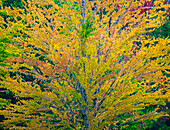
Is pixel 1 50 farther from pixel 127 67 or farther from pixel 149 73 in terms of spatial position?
pixel 149 73

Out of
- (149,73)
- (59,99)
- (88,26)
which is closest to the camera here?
(88,26)

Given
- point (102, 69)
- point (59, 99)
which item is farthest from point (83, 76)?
point (59, 99)

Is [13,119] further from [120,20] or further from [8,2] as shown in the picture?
[8,2]

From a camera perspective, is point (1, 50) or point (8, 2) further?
point (8, 2)

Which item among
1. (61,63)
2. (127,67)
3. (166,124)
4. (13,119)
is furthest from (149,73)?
(166,124)

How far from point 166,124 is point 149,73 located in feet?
16.2

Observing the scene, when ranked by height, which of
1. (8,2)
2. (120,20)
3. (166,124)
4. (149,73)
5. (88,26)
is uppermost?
(8,2)

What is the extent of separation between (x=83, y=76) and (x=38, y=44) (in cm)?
143

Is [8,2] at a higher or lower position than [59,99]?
higher

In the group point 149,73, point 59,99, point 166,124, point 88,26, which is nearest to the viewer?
point 88,26

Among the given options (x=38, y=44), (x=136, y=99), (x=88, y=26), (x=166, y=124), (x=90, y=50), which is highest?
(x=38, y=44)

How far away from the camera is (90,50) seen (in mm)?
2182

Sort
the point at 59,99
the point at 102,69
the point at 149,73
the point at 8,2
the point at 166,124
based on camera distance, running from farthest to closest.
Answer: the point at 8,2 → the point at 166,124 → the point at 59,99 → the point at 149,73 → the point at 102,69

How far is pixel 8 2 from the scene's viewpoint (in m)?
7.11
